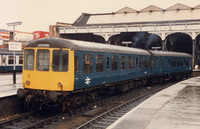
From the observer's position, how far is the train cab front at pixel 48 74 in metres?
10.5

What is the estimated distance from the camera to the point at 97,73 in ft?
42.2

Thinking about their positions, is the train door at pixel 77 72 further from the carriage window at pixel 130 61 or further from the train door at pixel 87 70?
the carriage window at pixel 130 61

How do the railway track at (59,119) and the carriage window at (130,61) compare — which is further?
the carriage window at (130,61)

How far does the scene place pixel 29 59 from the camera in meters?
11.3

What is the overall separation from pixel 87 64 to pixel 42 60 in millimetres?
2115

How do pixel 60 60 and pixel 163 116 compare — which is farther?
pixel 60 60

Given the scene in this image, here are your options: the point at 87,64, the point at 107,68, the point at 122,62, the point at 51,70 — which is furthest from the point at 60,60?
the point at 122,62

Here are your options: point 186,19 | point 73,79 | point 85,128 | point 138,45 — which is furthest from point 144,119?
point 138,45

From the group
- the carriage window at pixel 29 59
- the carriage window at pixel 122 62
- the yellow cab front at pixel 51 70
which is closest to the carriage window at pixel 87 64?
the yellow cab front at pixel 51 70

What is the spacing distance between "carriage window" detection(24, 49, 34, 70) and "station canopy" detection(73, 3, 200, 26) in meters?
→ 39.4

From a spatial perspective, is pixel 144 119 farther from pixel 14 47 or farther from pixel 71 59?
pixel 14 47

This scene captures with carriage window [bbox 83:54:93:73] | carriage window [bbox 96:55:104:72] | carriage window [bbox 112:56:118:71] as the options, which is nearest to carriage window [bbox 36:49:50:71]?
carriage window [bbox 83:54:93:73]

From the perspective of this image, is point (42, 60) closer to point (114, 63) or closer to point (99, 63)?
point (99, 63)

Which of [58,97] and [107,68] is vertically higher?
[107,68]
